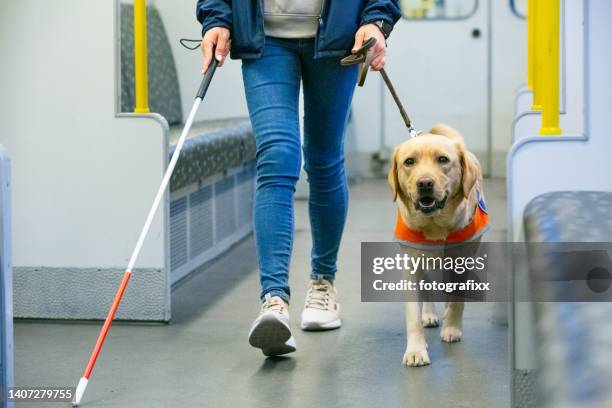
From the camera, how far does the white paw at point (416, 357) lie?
2820 millimetres

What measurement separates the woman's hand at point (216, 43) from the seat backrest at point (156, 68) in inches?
74.2

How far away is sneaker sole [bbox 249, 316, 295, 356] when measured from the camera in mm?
2715

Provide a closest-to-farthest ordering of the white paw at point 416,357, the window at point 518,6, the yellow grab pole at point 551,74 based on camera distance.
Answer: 1. the yellow grab pole at point 551,74
2. the white paw at point 416,357
3. the window at point 518,6

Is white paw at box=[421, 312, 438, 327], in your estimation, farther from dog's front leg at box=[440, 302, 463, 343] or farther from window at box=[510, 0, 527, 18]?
window at box=[510, 0, 527, 18]

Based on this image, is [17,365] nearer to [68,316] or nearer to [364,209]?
[68,316]

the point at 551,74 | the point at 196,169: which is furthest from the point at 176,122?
the point at 551,74

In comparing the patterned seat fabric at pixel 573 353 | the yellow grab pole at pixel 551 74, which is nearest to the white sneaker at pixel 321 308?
the yellow grab pole at pixel 551 74

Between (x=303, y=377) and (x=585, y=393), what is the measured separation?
6.41 ft

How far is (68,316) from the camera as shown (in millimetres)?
3475

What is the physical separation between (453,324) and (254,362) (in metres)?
0.65

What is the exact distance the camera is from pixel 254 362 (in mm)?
2881

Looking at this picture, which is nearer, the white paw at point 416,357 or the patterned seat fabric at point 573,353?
the patterned seat fabric at point 573,353

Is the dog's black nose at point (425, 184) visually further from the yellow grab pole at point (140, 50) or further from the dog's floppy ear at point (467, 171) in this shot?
the yellow grab pole at point (140, 50)

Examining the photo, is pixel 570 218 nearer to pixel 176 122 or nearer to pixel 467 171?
pixel 467 171
